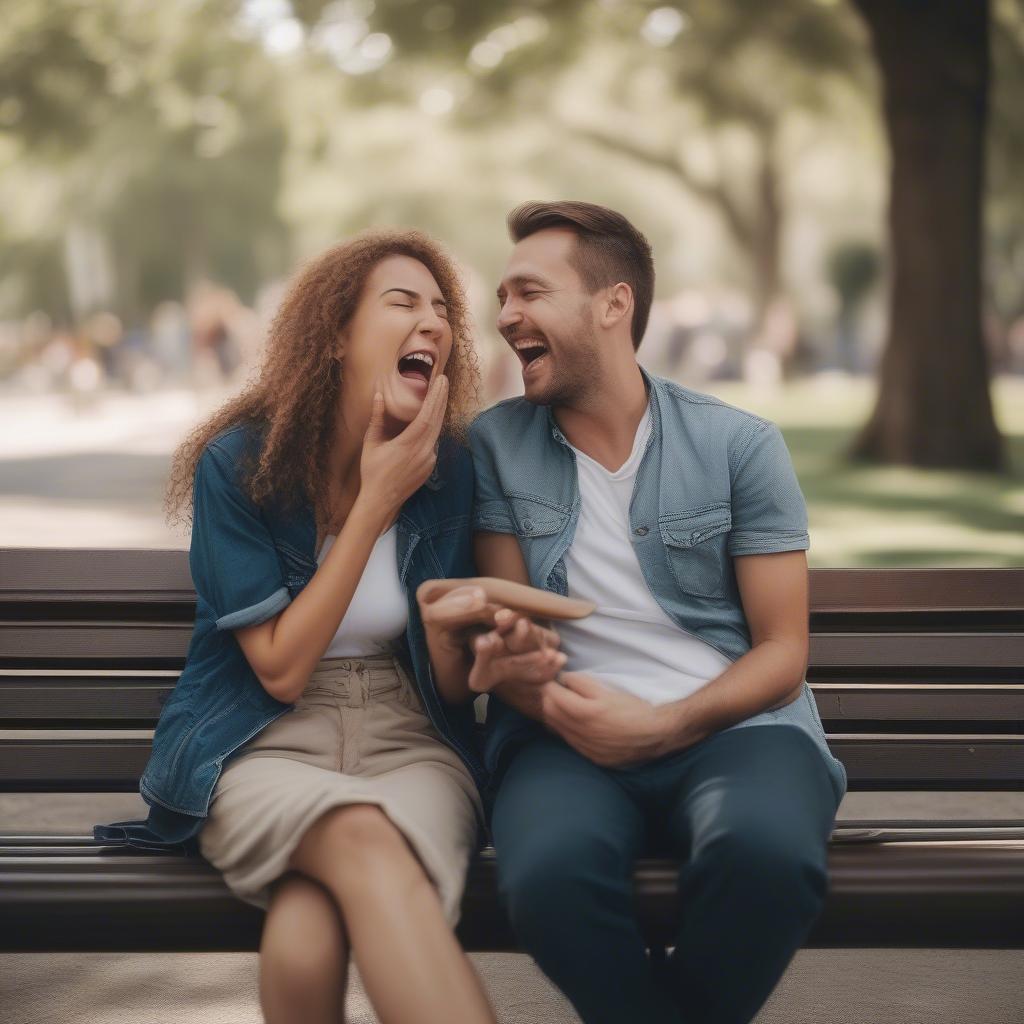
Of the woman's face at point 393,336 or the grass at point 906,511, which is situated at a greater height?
the woman's face at point 393,336

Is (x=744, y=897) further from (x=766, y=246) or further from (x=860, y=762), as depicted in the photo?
(x=766, y=246)

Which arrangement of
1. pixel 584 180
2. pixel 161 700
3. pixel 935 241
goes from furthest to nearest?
pixel 584 180 → pixel 935 241 → pixel 161 700

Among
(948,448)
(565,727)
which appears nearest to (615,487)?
(565,727)

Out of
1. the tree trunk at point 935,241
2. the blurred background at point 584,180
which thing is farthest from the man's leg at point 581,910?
the tree trunk at point 935,241

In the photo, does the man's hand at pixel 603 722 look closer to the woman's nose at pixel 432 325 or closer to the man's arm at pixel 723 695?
the man's arm at pixel 723 695

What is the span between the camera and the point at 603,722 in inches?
112

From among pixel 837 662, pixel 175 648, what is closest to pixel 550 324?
pixel 837 662

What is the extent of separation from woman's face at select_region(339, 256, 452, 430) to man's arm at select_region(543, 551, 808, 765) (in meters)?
0.70

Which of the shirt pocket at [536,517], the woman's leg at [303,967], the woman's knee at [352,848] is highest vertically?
the shirt pocket at [536,517]

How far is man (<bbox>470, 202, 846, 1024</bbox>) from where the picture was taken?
2566 mm

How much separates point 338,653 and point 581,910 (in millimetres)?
822

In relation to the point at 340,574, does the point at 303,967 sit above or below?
below

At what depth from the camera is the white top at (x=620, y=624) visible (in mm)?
3068

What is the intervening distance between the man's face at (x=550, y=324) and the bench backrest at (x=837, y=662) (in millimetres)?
829
